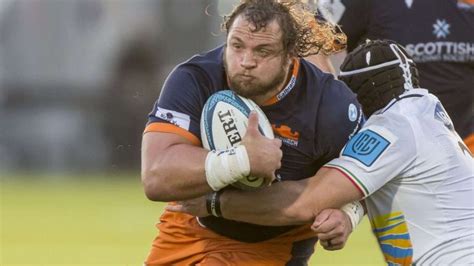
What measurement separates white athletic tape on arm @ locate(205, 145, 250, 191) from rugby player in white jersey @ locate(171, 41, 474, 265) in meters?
0.34

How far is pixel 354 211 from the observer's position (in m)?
5.61

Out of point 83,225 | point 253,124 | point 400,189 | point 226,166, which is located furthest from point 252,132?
point 83,225

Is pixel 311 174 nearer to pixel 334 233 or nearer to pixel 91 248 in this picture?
pixel 334 233

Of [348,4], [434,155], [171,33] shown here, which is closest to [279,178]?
[434,155]

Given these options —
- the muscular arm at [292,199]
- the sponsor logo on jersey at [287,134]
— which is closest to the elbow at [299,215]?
the muscular arm at [292,199]

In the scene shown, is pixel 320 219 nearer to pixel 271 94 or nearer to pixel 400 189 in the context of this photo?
pixel 400 189

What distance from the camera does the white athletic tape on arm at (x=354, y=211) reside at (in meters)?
5.55

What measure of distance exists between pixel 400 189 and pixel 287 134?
0.58m

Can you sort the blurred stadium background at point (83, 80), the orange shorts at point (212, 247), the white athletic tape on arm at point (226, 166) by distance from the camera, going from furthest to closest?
the blurred stadium background at point (83, 80) → the orange shorts at point (212, 247) → the white athletic tape on arm at point (226, 166)

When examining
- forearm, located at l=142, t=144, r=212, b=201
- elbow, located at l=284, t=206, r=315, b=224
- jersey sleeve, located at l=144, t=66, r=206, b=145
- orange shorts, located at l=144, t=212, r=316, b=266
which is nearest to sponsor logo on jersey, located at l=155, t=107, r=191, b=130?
jersey sleeve, located at l=144, t=66, r=206, b=145

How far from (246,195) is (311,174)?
442 millimetres

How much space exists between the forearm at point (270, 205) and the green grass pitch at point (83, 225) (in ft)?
16.0

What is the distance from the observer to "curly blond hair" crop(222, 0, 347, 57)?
5.48 meters

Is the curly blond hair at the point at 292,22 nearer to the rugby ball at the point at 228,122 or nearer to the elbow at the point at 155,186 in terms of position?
the rugby ball at the point at 228,122
